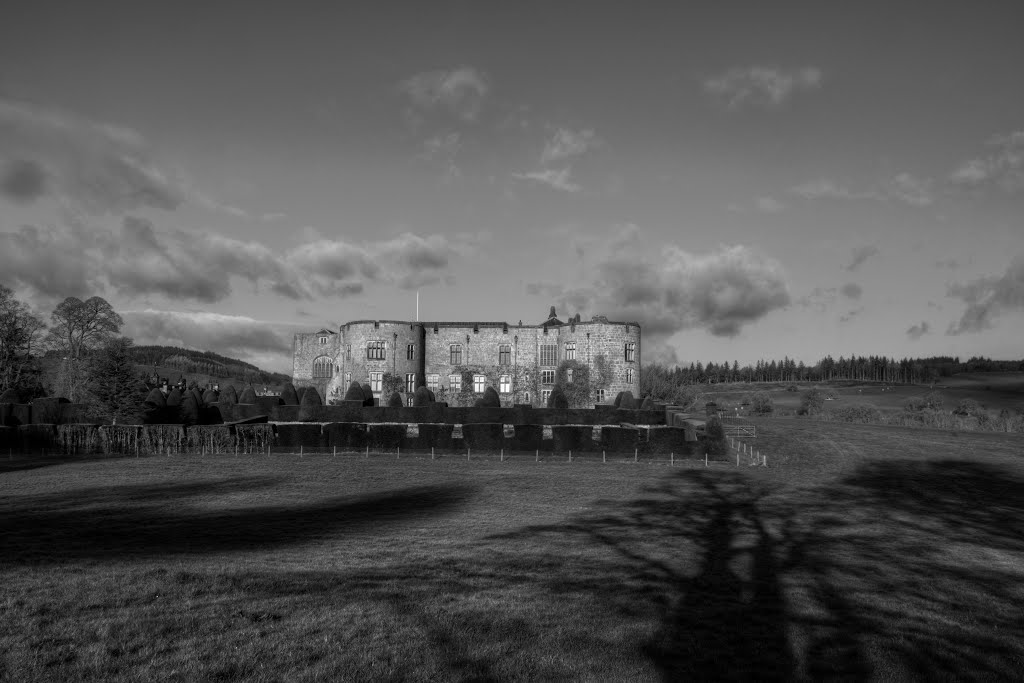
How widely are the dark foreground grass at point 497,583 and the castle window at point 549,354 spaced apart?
39.3 m

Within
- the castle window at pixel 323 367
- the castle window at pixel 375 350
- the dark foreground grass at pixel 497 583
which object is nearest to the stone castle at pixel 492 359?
the castle window at pixel 375 350

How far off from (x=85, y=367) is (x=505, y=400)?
31.1 m

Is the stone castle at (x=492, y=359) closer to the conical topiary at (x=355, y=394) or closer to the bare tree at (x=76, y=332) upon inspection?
the conical topiary at (x=355, y=394)

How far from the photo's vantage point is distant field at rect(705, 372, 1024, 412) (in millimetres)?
97438

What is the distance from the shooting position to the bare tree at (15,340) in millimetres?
46781

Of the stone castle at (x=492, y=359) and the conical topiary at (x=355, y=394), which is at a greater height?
the stone castle at (x=492, y=359)

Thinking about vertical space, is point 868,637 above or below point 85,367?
below

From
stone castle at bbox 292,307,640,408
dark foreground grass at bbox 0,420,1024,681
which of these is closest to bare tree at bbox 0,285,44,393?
stone castle at bbox 292,307,640,408

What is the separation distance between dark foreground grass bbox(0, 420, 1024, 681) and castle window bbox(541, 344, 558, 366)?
39289 millimetres

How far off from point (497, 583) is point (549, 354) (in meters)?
50.6

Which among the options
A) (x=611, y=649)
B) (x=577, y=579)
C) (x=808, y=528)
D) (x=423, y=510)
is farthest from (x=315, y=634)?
(x=808, y=528)

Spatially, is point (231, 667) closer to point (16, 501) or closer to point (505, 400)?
point (16, 501)

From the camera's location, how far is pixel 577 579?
980 centimetres

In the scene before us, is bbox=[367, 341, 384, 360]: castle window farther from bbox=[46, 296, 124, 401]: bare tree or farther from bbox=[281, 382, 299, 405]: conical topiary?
bbox=[46, 296, 124, 401]: bare tree
